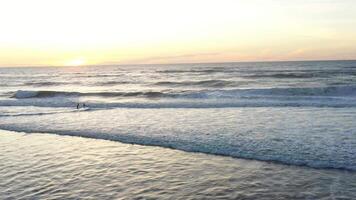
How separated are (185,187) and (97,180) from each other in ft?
6.76

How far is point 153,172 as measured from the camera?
9414 mm

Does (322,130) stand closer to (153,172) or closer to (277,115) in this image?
(277,115)

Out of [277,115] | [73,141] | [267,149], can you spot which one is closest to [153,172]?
[267,149]

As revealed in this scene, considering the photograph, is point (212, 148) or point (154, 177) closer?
point (154, 177)

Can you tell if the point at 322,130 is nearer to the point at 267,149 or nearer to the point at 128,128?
the point at 267,149

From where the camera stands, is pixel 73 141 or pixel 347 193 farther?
pixel 73 141

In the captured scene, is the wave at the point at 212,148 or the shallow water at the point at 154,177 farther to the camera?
the wave at the point at 212,148

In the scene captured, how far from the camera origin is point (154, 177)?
896cm

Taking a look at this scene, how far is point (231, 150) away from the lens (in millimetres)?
11383

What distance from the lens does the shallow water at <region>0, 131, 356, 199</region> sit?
25.6 feet

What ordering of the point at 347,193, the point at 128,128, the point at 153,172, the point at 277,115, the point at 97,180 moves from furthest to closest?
1. the point at 277,115
2. the point at 128,128
3. the point at 153,172
4. the point at 97,180
5. the point at 347,193

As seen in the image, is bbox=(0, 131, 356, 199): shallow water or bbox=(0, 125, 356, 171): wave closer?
bbox=(0, 131, 356, 199): shallow water

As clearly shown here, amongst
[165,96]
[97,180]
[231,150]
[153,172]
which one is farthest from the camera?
[165,96]

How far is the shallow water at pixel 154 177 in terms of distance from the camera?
780cm
